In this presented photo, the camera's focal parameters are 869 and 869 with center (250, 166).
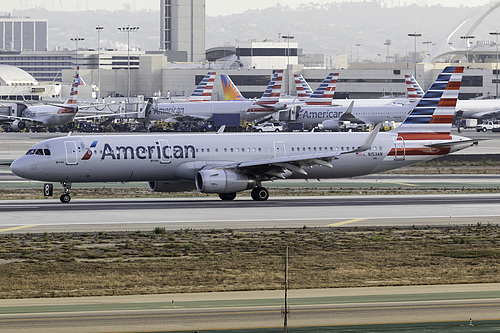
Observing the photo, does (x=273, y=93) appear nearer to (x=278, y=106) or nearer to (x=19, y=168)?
(x=278, y=106)

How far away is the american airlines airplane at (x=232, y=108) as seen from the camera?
13662 centimetres

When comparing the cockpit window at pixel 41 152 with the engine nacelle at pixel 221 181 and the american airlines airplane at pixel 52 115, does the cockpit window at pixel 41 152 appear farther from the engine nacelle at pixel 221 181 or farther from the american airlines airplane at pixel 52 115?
the american airlines airplane at pixel 52 115

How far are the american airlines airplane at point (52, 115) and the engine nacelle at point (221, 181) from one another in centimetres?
9098

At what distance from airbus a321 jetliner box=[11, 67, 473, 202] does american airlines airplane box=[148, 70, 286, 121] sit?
81063mm

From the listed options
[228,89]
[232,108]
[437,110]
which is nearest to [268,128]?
[232,108]

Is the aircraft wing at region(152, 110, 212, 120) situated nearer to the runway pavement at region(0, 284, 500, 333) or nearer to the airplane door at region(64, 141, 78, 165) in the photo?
the airplane door at region(64, 141, 78, 165)

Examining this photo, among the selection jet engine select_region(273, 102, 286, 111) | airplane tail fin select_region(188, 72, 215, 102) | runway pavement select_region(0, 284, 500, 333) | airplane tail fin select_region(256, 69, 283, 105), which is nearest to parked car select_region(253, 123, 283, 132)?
jet engine select_region(273, 102, 286, 111)

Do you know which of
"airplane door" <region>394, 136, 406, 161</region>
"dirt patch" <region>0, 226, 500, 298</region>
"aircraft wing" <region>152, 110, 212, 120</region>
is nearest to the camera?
"dirt patch" <region>0, 226, 500, 298</region>

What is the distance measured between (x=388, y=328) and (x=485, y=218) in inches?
927

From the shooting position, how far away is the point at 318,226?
135ft

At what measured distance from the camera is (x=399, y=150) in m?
54.6

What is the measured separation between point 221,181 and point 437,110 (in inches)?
629

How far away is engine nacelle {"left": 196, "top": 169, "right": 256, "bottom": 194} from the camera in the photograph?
49.2 m

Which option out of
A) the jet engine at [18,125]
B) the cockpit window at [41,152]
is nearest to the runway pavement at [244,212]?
the cockpit window at [41,152]
